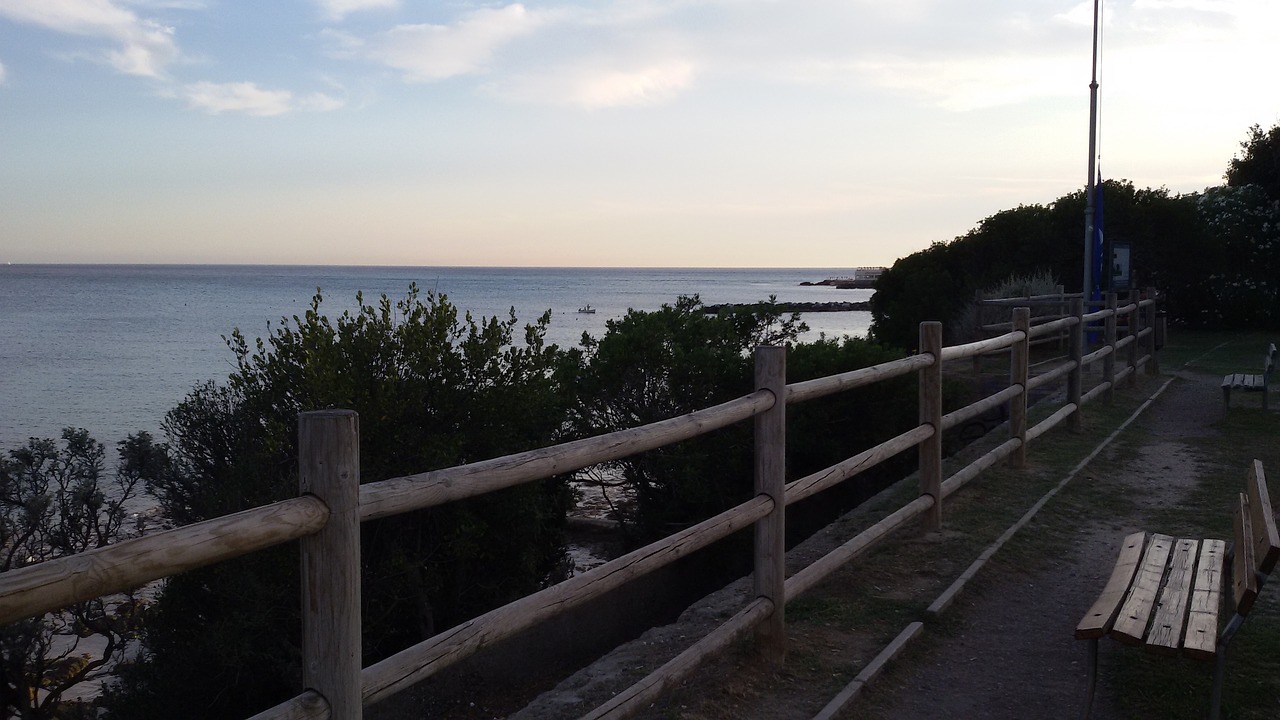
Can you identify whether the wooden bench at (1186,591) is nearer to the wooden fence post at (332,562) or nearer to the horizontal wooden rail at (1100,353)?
the wooden fence post at (332,562)

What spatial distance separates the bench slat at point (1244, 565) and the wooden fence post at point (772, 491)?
1.60 metres

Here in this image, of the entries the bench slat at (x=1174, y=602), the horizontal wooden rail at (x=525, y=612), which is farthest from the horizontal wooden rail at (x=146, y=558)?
the bench slat at (x=1174, y=602)

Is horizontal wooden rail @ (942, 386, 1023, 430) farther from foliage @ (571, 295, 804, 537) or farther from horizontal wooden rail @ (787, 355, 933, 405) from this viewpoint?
foliage @ (571, 295, 804, 537)

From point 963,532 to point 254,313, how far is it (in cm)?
8520

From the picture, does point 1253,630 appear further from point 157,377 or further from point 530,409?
point 157,377

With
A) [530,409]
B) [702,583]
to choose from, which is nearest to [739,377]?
[702,583]

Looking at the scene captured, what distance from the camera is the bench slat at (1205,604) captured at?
3.25 m

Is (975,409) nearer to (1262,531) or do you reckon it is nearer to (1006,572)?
(1006,572)

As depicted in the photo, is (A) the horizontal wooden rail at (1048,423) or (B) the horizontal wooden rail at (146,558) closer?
(B) the horizontal wooden rail at (146,558)

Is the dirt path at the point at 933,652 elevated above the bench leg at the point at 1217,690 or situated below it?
below

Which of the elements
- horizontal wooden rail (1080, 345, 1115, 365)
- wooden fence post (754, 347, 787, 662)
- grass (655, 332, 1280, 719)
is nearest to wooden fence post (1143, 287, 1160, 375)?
horizontal wooden rail (1080, 345, 1115, 365)

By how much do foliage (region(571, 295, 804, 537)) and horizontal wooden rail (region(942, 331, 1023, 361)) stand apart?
3.07 m

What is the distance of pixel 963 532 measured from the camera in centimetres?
657

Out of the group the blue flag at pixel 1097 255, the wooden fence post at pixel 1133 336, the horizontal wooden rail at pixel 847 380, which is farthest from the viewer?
the blue flag at pixel 1097 255
